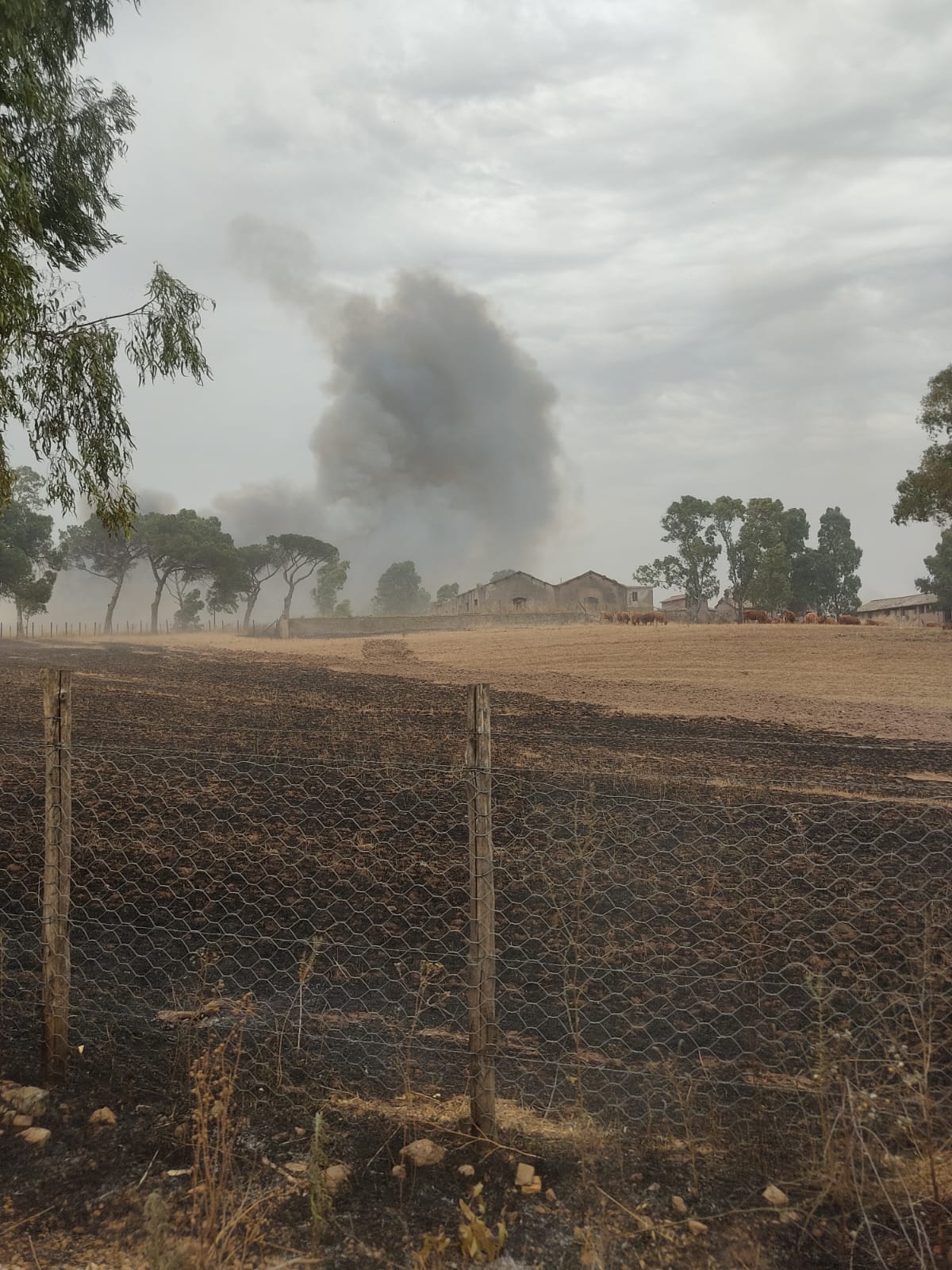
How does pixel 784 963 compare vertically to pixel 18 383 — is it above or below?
below

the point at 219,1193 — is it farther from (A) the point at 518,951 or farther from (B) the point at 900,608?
(B) the point at 900,608

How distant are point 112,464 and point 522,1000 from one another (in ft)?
23.9

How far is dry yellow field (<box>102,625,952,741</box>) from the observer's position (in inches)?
931

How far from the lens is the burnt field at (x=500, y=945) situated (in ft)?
13.4

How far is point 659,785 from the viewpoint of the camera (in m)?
11.0

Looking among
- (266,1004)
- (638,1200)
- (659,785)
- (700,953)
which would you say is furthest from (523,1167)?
(659,785)

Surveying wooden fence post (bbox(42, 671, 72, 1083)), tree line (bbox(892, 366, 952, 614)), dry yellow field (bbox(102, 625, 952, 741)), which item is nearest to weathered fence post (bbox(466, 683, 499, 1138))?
wooden fence post (bbox(42, 671, 72, 1083))

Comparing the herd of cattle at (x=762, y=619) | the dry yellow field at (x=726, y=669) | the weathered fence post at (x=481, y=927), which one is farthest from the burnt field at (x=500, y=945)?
the herd of cattle at (x=762, y=619)

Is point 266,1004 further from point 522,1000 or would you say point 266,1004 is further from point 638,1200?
point 638,1200

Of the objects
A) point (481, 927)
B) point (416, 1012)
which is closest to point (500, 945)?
point (416, 1012)

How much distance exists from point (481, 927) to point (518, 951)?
90.2 inches

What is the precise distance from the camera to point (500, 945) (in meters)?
6.01

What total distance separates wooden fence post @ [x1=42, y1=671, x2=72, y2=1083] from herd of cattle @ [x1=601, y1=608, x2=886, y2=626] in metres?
42.2

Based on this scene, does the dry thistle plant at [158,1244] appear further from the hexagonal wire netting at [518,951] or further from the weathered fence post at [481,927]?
the weathered fence post at [481,927]
